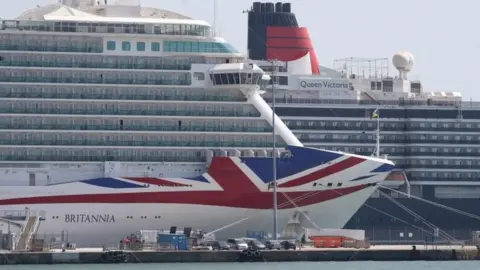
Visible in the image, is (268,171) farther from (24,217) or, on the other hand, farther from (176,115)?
(24,217)

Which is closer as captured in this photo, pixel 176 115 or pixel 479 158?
pixel 176 115

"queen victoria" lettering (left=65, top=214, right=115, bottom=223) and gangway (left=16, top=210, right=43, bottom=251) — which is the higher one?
"queen victoria" lettering (left=65, top=214, right=115, bottom=223)

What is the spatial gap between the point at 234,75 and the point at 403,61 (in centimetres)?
2648

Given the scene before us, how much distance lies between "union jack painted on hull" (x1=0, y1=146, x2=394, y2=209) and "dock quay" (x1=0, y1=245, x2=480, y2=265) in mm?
2682

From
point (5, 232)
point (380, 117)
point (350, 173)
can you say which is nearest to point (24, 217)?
point (5, 232)

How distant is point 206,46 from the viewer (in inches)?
3275

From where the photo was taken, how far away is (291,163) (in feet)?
269

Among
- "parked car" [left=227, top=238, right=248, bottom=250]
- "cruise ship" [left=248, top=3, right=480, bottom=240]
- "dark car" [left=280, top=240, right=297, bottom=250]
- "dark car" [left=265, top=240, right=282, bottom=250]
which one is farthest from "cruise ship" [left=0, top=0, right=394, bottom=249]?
"cruise ship" [left=248, top=3, right=480, bottom=240]

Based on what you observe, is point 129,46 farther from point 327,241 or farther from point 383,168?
point 383,168

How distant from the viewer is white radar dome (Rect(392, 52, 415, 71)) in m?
107

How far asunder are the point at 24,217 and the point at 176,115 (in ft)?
25.8

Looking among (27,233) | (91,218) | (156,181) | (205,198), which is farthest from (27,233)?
(205,198)

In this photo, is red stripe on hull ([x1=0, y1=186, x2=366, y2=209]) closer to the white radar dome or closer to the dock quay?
the dock quay

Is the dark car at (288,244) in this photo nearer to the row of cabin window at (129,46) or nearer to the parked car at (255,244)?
the parked car at (255,244)
